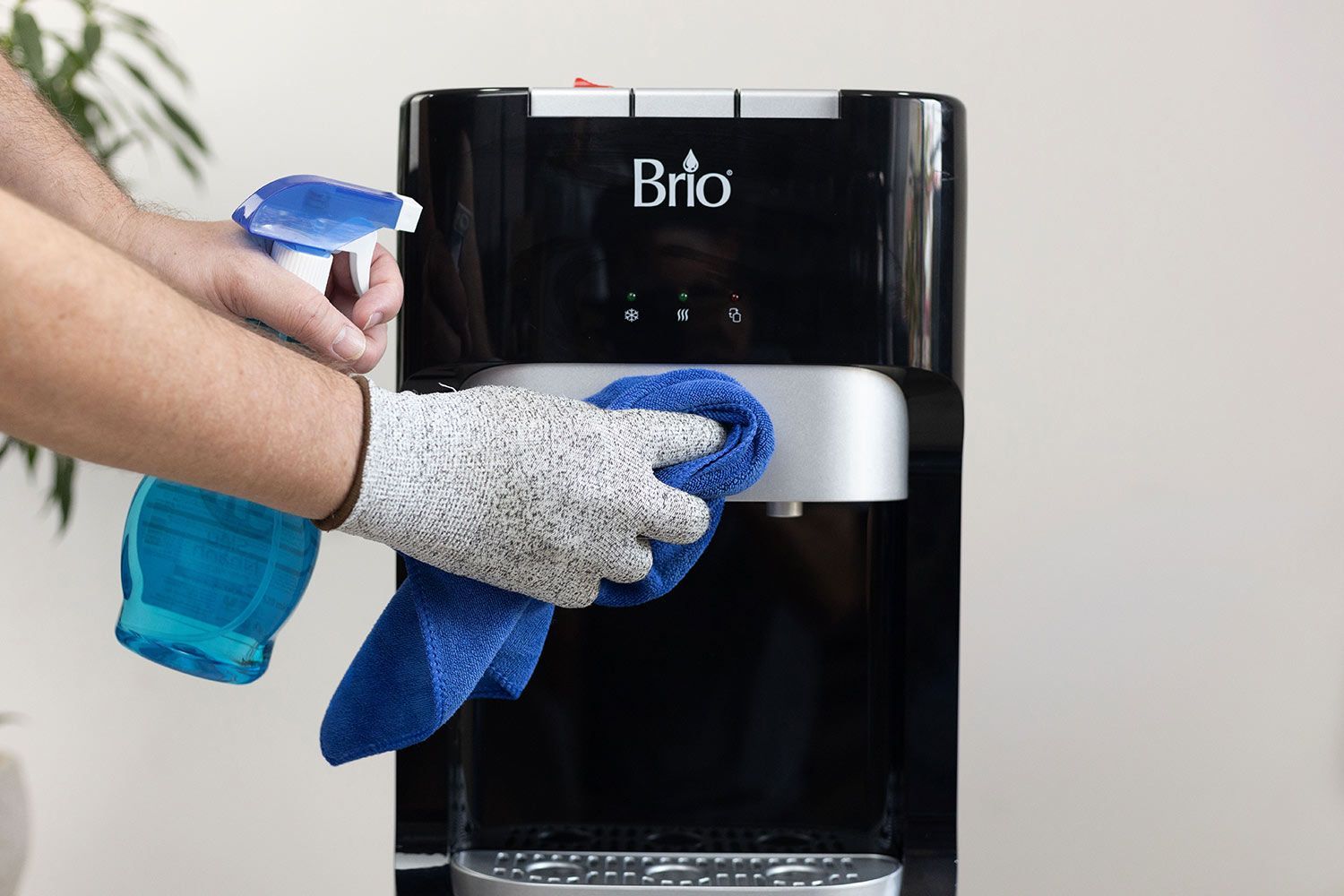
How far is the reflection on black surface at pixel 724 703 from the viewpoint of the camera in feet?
2.13

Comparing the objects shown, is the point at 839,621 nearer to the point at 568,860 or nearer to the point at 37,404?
the point at 568,860

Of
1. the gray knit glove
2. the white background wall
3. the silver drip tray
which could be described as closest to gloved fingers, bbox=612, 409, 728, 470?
the gray knit glove

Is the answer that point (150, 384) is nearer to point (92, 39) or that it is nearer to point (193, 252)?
point (193, 252)

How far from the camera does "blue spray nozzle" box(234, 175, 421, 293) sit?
51 cm

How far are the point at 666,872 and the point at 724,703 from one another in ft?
0.32

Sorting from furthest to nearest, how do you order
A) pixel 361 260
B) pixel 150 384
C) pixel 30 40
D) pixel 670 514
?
pixel 30 40
pixel 361 260
pixel 670 514
pixel 150 384

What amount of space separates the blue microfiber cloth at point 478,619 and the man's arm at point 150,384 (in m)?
0.10

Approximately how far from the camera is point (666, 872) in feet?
2.01

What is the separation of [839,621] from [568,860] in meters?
0.20

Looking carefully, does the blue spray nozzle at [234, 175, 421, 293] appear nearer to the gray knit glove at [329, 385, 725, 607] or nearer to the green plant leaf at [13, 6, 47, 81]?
the gray knit glove at [329, 385, 725, 607]

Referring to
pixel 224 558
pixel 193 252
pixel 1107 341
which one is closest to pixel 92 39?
pixel 193 252

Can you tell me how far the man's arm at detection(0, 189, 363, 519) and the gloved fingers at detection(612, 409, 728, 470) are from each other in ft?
0.41

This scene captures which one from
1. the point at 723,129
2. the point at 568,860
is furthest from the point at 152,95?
the point at 568,860

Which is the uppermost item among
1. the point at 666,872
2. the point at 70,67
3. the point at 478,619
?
the point at 70,67
